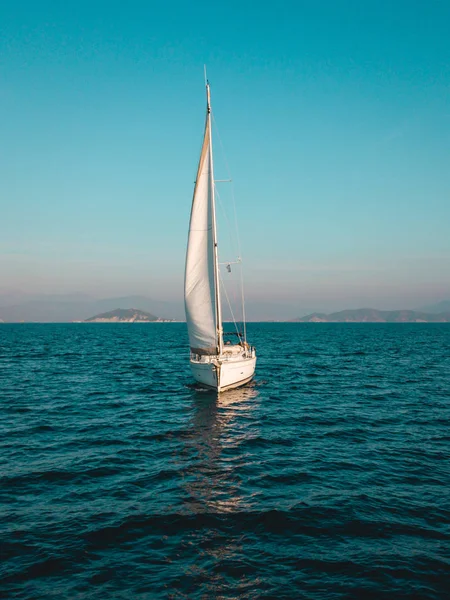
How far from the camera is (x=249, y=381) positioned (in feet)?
114

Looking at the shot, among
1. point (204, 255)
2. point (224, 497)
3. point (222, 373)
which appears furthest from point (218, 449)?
point (204, 255)

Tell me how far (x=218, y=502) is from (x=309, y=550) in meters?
3.59

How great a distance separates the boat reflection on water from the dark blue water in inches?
3.4

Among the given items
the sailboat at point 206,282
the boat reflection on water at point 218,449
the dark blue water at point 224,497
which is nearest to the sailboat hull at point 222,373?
the sailboat at point 206,282

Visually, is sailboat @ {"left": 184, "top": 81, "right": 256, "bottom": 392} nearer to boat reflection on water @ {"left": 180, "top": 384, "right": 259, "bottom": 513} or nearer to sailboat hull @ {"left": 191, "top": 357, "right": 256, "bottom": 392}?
sailboat hull @ {"left": 191, "top": 357, "right": 256, "bottom": 392}

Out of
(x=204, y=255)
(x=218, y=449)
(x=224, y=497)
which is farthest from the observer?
(x=204, y=255)

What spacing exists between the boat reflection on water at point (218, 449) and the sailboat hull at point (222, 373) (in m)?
0.81

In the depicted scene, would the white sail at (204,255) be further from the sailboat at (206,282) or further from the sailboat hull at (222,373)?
the sailboat hull at (222,373)

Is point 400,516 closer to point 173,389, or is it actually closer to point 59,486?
point 59,486

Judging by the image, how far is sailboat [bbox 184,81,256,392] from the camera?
29.2 meters

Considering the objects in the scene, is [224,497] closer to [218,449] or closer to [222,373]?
[218,449]

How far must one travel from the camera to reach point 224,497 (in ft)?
44.9

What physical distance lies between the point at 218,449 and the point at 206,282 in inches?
537

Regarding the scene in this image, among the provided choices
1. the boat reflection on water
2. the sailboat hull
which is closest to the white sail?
the sailboat hull
